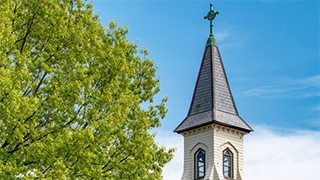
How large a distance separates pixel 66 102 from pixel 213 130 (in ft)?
76.4

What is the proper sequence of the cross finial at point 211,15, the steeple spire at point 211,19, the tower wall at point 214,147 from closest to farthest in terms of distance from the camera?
the tower wall at point 214,147
the steeple spire at point 211,19
the cross finial at point 211,15

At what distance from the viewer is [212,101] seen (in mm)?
37906

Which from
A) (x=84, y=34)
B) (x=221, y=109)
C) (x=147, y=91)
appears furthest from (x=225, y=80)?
(x=84, y=34)

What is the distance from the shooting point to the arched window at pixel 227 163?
3703cm

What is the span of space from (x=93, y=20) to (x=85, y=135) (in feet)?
19.0

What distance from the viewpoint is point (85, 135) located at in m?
13.9

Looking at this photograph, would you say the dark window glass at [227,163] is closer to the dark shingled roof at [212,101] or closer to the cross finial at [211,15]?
the dark shingled roof at [212,101]

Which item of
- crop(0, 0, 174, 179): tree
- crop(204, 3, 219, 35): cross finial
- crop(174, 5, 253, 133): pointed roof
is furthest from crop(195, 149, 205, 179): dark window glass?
crop(0, 0, 174, 179): tree

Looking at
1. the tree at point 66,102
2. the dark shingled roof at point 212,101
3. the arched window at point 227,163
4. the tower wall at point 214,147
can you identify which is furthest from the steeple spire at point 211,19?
the tree at point 66,102

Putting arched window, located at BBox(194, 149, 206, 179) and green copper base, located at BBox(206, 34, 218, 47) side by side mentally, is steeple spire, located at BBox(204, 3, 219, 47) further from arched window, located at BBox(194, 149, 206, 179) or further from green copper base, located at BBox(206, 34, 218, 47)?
arched window, located at BBox(194, 149, 206, 179)

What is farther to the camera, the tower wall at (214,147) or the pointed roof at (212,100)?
the pointed roof at (212,100)

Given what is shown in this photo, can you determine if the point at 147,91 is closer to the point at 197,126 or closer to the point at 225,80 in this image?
the point at 197,126

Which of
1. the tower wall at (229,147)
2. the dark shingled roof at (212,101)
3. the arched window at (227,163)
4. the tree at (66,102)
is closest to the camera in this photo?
the tree at (66,102)

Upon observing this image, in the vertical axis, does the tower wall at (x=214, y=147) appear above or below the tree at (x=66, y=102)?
above
